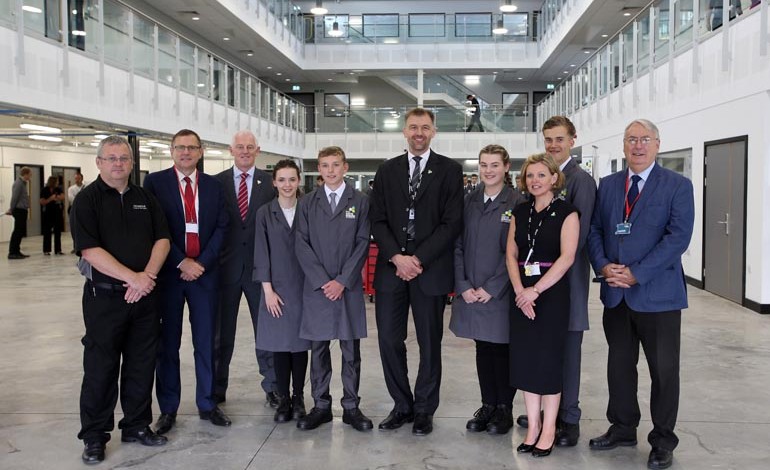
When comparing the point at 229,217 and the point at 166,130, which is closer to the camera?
the point at 229,217

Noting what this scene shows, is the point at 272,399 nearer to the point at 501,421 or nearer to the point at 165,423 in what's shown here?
the point at 165,423

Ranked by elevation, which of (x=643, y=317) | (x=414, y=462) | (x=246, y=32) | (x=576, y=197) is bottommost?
(x=414, y=462)

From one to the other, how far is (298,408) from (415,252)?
52.4 inches

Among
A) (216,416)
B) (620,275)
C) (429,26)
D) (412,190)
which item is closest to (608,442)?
(620,275)

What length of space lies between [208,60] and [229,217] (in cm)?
1092

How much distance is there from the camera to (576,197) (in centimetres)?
419

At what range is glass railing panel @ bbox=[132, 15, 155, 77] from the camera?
1137 cm

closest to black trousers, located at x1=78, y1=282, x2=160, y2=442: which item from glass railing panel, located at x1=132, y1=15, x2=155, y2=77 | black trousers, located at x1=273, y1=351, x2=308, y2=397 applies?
black trousers, located at x1=273, y1=351, x2=308, y2=397

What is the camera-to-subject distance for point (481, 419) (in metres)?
4.43

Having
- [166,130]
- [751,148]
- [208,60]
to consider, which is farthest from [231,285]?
[208,60]

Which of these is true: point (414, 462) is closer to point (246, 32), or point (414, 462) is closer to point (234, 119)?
point (234, 119)

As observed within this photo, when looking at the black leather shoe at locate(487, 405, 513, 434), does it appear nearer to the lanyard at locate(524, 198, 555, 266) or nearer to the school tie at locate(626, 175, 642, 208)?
the lanyard at locate(524, 198, 555, 266)

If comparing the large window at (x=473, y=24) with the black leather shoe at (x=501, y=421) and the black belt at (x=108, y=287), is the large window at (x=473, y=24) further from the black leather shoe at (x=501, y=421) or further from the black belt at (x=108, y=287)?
the black belt at (x=108, y=287)

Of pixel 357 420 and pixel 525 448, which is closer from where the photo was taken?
pixel 525 448
